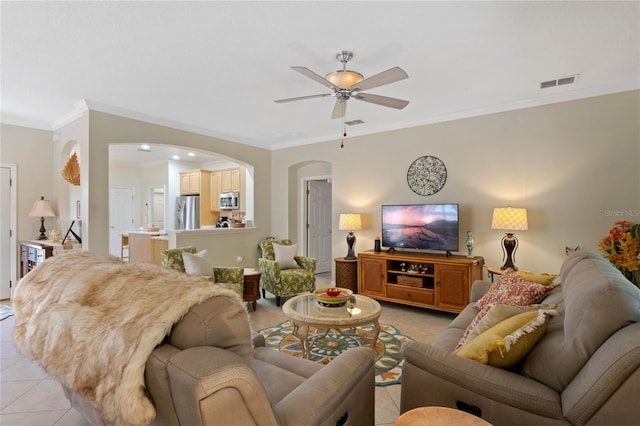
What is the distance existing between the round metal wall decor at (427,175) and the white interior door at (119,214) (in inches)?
270

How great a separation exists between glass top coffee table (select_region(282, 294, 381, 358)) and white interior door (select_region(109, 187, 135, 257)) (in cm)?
655

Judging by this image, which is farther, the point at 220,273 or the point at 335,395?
the point at 220,273

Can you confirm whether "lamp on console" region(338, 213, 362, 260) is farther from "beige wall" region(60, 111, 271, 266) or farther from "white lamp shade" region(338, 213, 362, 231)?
"beige wall" region(60, 111, 271, 266)

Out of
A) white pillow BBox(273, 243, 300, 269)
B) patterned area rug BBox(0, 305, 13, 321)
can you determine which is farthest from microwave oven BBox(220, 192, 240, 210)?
patterned area rug BBox(0, 305, 13, 321)

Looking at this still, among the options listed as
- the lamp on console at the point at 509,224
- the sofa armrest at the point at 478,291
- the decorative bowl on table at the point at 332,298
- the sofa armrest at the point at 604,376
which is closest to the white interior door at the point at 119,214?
the decorative bowl on table at the point at 332,298

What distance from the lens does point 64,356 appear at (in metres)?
1.21

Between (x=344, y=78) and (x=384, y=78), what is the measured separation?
0.48m

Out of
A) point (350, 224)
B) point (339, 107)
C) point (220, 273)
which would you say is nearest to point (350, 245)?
point (350, 224)

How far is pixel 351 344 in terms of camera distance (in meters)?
3.13

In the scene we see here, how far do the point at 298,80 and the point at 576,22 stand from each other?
7.44 ft

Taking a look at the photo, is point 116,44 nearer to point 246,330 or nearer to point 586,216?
point 246,330

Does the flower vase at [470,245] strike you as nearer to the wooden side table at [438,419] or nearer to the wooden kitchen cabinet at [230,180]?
the wooden side table at [438,419]

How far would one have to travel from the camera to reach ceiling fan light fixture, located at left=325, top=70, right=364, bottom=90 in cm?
281

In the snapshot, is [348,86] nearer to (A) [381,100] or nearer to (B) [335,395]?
(A) [381,100]
